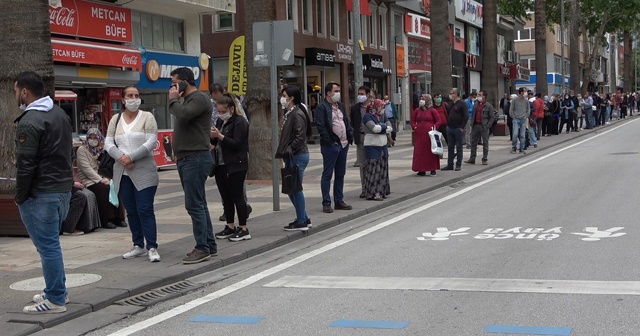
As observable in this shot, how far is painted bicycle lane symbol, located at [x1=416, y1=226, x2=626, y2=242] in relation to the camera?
422 inches

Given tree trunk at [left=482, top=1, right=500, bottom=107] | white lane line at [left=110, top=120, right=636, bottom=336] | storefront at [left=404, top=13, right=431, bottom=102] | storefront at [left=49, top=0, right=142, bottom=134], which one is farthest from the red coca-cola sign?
storefront at [left=404, top=13, right=431, bottom=102]

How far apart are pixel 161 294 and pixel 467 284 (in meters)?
2.66

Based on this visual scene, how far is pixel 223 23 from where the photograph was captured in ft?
115

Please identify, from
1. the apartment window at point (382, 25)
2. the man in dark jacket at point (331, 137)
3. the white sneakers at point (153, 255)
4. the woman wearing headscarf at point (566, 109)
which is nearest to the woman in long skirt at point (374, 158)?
the man in dark jacket at point (331, 137)

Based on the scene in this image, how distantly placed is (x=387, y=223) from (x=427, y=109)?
721 cm

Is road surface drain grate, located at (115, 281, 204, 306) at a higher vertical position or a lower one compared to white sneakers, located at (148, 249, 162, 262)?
lower

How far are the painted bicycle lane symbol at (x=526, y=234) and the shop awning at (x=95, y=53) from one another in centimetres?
1190

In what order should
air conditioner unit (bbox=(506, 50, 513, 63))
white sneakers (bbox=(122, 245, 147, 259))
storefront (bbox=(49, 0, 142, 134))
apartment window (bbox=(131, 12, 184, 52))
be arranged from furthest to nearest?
air conditioner unit (bbox=(506, 50, 513, 63)) → apartment window (bbox=(131, 12, 184, 52)) → storefront (bbox=(49, 0, 142, 134)) → white sneakers (bbox=(122, 245, 147, 259))

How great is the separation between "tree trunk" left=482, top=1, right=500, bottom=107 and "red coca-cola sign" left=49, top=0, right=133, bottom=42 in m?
16.2

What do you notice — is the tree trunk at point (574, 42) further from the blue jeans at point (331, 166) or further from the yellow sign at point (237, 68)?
the blue jeans at point (331, 166)

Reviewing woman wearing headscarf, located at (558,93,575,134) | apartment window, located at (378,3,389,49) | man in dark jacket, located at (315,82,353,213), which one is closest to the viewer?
man in dark jacket, located at (315,82,353,213)

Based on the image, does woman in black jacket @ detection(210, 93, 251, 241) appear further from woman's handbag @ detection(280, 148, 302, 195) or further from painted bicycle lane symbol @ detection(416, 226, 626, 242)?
painted bicycle lane symbol @ detection(416, 226, 626, 242)

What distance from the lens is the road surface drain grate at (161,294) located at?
311 inches

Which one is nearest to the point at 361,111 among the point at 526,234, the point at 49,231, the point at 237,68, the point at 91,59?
the point at 526,234
